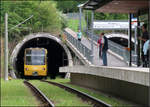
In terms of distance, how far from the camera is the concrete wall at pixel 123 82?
1267 centimetres

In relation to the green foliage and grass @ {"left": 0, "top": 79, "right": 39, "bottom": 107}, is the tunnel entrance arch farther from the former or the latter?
grass @ {"left": 0, "top": 79, "right": 39, "bottom": 107}

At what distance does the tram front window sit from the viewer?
44.6 metres

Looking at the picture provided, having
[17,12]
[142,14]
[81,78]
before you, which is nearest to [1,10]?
[17,12]

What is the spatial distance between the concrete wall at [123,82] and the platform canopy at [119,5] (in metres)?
2.85

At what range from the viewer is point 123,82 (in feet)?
52.4

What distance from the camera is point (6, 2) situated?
66500 mm

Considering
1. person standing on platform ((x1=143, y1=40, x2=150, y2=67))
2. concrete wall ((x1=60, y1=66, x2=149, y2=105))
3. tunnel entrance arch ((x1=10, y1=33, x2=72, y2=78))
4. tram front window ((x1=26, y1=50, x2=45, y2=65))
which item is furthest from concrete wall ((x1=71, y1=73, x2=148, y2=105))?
tunnel entrance arch ((x1=10, y1=33, x2=72, y2=78))

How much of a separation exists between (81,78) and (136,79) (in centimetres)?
1310

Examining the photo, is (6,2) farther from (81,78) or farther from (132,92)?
(132,92)

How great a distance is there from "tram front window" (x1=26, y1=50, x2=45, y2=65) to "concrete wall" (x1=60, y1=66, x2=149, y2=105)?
21337 mm

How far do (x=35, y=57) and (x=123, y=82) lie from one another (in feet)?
96.3

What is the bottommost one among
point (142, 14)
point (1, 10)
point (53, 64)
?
point (53, 64)

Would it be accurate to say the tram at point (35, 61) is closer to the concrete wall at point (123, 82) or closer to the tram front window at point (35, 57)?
the tram front window at point (35, 57)

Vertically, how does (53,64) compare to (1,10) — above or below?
below
